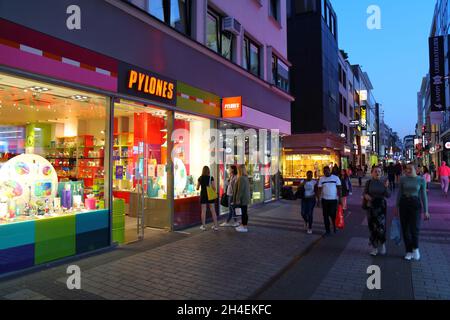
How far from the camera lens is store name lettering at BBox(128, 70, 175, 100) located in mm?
7291

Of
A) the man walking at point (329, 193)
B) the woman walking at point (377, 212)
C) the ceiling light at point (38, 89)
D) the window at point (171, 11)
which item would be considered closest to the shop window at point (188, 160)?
the window at point (171, 11)

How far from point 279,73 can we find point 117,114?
9.78 m

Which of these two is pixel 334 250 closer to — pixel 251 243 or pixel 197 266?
pixel 251 243

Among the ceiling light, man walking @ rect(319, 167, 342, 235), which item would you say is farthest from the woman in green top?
the ceiling light

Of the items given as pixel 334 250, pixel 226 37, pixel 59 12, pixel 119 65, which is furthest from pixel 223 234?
pixel 226 37

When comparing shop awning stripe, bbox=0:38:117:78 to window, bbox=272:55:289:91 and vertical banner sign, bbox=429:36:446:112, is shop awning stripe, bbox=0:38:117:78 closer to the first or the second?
window, bbox=272:55:289:91

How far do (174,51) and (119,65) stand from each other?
220 cm

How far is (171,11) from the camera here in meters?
9.25

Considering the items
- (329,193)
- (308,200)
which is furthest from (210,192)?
(329,193)

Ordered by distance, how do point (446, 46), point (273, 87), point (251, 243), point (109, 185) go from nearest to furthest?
point (109, 185) → point (251, 243) → point (273, 87) → point (446, 46)

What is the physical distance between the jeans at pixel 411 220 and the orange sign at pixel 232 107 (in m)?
5.81

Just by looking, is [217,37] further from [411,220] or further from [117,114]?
[411,220]

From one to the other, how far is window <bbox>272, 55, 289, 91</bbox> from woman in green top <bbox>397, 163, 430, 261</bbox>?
10.9 meters

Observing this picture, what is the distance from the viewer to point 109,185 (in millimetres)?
6953
